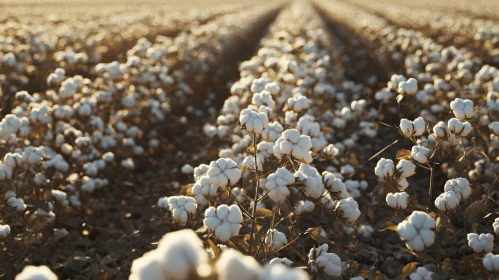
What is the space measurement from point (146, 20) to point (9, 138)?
43.2ft

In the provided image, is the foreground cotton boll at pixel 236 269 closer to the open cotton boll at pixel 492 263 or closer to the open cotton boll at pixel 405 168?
the open cotton boll at pixel 492 263

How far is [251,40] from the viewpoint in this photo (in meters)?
14.8

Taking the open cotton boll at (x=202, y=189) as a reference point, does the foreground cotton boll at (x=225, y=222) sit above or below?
above

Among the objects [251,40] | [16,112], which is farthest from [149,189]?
[251,40]

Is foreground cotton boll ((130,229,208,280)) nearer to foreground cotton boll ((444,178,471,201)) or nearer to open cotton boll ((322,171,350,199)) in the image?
open cotton boll ((322,171,350,199))

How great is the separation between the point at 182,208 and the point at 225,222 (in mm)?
458

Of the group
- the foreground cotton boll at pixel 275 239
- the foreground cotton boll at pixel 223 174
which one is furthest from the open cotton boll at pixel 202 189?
the foreground cotton boll at pixel 275 239

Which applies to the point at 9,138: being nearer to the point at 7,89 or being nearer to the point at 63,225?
the point at 63,225

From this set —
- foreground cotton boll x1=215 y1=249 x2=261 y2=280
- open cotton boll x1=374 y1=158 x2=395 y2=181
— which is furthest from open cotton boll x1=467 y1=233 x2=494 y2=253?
foreground cotton boll x1=215 y1=249 x2=261 y2=280

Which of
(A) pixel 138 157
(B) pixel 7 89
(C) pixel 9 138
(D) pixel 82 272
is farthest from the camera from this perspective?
(B) pixel 7 89

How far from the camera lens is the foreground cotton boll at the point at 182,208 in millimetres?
2340

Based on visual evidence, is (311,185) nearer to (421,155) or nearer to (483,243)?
(421,155)

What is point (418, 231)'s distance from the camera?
1922mm

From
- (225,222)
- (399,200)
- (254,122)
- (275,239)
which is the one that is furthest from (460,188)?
(225,222)
